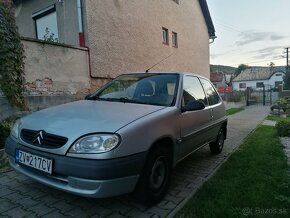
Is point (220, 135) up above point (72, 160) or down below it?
below

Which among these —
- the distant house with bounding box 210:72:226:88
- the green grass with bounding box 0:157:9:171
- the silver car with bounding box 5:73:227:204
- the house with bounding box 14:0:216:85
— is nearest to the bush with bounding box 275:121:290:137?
the silver car with bounding box 5:73:227:204

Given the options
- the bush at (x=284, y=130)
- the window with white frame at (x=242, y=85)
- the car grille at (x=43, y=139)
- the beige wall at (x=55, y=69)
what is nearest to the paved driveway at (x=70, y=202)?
the car grille at (x=43, y=139)

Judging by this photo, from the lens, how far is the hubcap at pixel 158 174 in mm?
3035

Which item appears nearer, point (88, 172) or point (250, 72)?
point (88, 172)

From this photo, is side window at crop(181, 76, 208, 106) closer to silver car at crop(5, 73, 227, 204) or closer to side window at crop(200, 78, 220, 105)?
silver car at crop(5, 73, 227, 204)

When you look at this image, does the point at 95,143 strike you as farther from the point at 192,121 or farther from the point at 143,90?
the point at 192,121

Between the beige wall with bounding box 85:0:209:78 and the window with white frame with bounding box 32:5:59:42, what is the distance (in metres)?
1.69

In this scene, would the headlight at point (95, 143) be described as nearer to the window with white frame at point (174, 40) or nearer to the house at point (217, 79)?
the window with white frame at point (174, 40)

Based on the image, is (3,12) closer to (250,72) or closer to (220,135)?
(220,135)

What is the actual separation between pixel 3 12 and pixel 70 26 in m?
2.86

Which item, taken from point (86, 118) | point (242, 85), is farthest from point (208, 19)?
point (242, 85)

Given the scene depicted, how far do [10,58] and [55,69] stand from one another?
145 cm

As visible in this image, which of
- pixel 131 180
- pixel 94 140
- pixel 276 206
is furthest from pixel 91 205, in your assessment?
pixel 276 206

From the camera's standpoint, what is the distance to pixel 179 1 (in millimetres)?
14719
